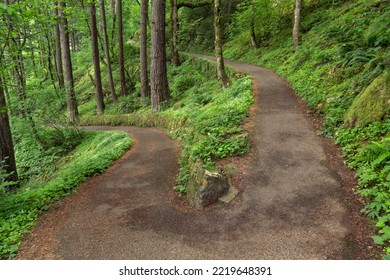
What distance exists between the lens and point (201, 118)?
9992 mm

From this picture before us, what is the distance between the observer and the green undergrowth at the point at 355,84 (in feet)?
17.2

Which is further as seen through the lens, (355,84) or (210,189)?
(355,84)

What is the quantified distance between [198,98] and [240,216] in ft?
29.7

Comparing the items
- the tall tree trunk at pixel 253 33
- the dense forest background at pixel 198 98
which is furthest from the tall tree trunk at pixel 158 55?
the tall tree trunk at pixel 253 33

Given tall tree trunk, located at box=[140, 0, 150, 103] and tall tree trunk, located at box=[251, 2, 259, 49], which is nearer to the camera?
tall tree trunk, located at box=[140, 0, 150, 103]

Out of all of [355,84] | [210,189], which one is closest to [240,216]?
[210,189]

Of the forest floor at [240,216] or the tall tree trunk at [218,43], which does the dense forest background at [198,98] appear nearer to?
the tall tree trunk at [218,43]

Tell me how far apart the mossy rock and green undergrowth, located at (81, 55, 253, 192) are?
116 inches

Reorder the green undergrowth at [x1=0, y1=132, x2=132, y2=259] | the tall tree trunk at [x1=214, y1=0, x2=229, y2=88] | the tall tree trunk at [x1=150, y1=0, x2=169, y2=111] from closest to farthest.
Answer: the green undergrowth at [x1=0, y1=132, x2=132, y2=259] < the tall tree trunk at [x1=214, y1=0, x2=229, y2=88] < the tall tree trunk at [x1=150, y1=0, x2=169, y2=111]

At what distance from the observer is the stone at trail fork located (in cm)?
571

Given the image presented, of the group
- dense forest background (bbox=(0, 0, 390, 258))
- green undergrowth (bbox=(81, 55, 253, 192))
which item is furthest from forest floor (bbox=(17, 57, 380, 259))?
green undergrowth (bbox=(81, 55, 253, 192))

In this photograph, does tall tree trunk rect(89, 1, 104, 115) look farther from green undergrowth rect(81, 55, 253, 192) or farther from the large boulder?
the large boulder

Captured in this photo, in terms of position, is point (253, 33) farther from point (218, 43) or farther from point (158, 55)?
point (158, 55)
